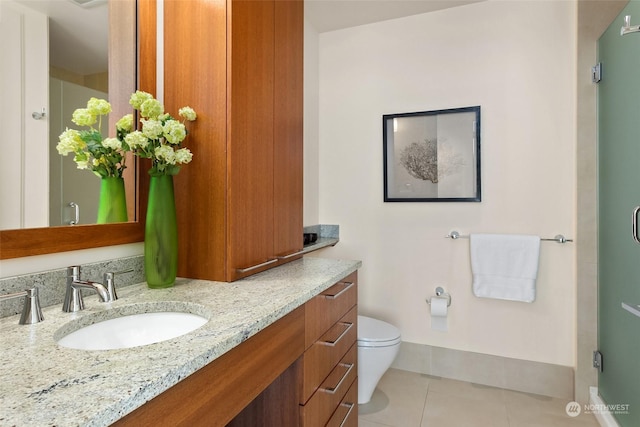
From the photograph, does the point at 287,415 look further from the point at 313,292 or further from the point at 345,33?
the point at 345,33

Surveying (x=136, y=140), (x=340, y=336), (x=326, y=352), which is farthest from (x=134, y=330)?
(x=340, y=336)

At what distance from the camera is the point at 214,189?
1201mm

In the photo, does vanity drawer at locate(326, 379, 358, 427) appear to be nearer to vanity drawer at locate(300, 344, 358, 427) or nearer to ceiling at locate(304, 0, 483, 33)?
vanity drawer at locate(300, 344, 358, 427)

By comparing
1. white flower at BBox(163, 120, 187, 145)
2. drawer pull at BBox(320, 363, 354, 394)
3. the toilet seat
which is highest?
white flower at BBox(163, 120, 187, 145)

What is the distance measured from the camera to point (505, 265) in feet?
6.91

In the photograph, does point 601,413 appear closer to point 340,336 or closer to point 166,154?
point 340,336

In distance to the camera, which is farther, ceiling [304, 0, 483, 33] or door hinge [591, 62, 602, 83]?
ceiling [304, 0, 483, 33]

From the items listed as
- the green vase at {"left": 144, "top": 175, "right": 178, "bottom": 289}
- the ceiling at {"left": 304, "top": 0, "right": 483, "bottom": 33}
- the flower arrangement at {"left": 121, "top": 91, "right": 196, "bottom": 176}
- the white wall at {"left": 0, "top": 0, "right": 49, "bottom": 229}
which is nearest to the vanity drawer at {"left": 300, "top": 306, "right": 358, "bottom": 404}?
the green vase at {"left": 144, "top": 175, "right": 178, "bottom": 289}

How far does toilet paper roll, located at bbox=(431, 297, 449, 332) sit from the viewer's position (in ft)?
7.30

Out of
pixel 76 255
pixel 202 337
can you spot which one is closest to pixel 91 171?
pixel 76 255

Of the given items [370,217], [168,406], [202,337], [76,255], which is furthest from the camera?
[370,217]

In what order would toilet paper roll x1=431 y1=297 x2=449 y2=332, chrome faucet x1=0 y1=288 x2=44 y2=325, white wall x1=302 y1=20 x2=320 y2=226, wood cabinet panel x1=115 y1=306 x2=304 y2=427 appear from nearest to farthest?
wood cabinet panel x1=115 y1=306 x2=304 y2=427 → chrome faucet x1=0 y1=288 x2=44 y2=325 → toilet paper roll x1=431 y1=297 x2=449 y2=332 → white wall x1=302 y1=20 x2=320 y2=226

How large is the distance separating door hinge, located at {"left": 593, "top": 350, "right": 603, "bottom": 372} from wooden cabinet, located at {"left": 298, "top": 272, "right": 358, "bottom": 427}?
57.9 inches

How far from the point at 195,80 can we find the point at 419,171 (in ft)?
5.38
